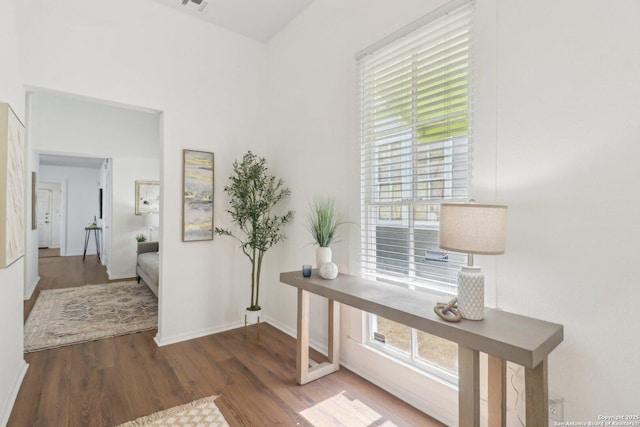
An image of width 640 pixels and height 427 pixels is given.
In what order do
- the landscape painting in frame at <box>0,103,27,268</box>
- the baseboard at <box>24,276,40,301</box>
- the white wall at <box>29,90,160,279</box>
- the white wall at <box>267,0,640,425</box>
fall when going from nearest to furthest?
1. the white wall at <box>267,0,640,425</box>
2. the landscape painting in frame at <box>0,103,27,268</box>
3. the baseboard at <box>24,276,40,301</box>
4. the white wall at <box>29,90,160,279</box>

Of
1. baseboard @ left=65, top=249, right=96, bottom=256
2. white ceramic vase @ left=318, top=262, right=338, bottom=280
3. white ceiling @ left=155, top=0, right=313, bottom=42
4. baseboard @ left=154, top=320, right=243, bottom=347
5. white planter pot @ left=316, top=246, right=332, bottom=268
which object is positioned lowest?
baseboard @ left=154, top=320, right=243, bottom=347

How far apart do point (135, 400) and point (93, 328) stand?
1.76 metres

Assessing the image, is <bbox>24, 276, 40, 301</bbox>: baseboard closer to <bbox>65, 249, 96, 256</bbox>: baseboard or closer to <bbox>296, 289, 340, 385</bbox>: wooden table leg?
<bbox>65, 249, 96, 256</bbox>: baseboard

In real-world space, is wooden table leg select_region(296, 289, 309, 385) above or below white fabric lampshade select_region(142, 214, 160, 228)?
below

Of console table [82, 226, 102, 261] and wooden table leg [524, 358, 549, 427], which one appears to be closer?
wooden table leg [524, 358, 549, 427]

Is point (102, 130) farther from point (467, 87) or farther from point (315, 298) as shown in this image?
point (467, 87)

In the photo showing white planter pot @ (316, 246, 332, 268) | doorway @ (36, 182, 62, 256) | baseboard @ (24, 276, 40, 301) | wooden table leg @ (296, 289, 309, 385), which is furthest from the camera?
doorway @ (36, 182, 62, 256)

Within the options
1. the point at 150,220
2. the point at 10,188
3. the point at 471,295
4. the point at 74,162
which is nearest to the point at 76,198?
the point at 74,162

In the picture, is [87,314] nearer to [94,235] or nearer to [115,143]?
[115,143]

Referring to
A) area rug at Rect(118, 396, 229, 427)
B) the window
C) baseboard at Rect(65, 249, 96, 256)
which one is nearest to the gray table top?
the window

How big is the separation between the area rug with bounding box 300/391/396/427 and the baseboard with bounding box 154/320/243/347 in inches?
66.2

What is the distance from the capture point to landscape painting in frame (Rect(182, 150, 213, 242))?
320cm

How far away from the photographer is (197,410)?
6.61ft

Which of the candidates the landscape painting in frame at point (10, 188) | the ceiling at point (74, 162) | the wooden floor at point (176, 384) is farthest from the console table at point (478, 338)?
the ceiling at point (74, 162)
